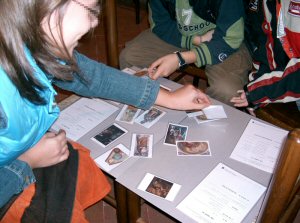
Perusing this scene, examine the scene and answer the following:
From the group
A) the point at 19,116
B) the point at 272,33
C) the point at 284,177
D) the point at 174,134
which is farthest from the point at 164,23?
the point at 284,177

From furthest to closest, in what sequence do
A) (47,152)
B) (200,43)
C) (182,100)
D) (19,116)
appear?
1. (200,43)
2. (182,100)
3. (47,152)
4. (19,116)

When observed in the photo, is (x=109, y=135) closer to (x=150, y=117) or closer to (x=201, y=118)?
(x=150, y=117)

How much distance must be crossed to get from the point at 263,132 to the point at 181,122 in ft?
0.96

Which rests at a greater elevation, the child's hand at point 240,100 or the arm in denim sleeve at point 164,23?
the arm in denim sleeve at point 164,23

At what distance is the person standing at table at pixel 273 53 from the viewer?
1.21 m

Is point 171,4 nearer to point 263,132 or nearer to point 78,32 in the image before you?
point 263,132

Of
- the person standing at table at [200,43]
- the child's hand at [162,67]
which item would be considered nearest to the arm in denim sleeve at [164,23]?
the person standing at table at [200,43]

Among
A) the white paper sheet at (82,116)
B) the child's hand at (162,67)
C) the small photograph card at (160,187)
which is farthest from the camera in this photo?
the child's hand at (162,67)

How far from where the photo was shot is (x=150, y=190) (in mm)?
919

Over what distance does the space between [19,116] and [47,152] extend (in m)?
0.25

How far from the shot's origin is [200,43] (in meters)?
1.55

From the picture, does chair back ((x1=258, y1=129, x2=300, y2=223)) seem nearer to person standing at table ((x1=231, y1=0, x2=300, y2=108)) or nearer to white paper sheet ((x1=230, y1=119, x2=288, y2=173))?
white paper sheet ((x1=230, y1=119, x2=288, y2=173))

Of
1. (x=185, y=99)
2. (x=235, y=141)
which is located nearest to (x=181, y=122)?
(x=185, y=99)

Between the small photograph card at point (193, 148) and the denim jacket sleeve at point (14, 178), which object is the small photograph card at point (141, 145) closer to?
the small photograph card at point (193, 148)
